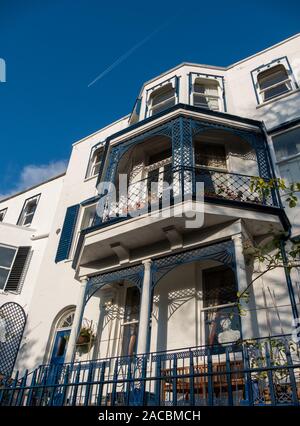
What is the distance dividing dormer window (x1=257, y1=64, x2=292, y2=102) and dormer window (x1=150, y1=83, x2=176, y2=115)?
3.12 m

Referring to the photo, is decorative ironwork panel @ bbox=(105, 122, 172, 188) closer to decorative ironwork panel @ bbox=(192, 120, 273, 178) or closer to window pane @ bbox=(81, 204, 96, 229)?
decorative ironwork panel @ bbox=(192, 120, 273, 178)

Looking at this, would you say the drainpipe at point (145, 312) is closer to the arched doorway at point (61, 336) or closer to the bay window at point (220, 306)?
the bay window at point (220, 306)

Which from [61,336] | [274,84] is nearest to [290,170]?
[274,84]

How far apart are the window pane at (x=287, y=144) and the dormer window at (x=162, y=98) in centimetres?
445

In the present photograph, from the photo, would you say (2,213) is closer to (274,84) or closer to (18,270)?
(18,270)

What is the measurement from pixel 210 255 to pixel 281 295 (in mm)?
1655

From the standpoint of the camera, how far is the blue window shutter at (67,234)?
37.9 ft

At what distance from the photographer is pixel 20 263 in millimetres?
12469

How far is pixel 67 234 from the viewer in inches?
476

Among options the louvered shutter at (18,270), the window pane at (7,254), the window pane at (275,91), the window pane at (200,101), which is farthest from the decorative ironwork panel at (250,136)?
the window pane at (7,254)

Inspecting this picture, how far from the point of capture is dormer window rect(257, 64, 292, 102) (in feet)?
36.7

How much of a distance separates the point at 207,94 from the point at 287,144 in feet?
13.5
